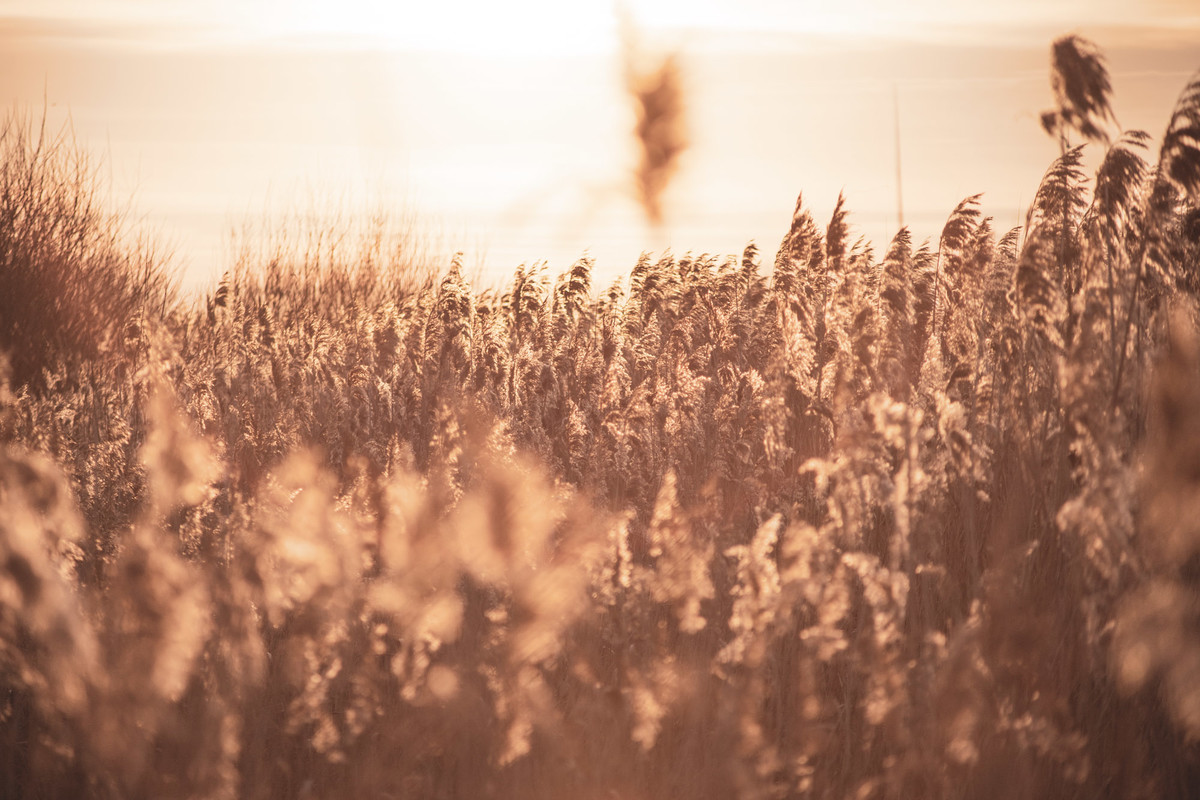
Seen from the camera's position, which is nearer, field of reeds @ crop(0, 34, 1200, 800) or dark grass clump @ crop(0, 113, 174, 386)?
field of reeds @ crop(0, 34, 1200, 800)

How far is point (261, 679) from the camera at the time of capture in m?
2.43

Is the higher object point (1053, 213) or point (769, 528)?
point (1053, 213)

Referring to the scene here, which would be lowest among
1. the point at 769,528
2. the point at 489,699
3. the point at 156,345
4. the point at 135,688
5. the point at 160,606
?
the point at 489,699

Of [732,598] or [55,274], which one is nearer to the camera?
[732,598]

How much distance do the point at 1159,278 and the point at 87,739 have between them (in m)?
3.35

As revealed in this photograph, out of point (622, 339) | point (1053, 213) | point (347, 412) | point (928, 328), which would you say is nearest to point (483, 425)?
point (347, 412)

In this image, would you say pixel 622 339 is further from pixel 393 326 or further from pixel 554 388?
pixel 393 326

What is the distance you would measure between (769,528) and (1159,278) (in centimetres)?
192

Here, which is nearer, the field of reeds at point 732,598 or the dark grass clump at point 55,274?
the field of reeds at point 732,598

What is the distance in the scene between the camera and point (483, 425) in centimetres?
500

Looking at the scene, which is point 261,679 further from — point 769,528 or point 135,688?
point 769,528

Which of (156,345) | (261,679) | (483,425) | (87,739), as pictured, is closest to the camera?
(87,739)

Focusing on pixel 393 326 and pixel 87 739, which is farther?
pixel 393 326

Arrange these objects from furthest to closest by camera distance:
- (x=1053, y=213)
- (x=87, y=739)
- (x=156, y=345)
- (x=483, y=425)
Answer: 1. (x=483, y=425)
2. (x=1053, y=213)
3. (x=156, y=345)
4. (x=87, y=739)
